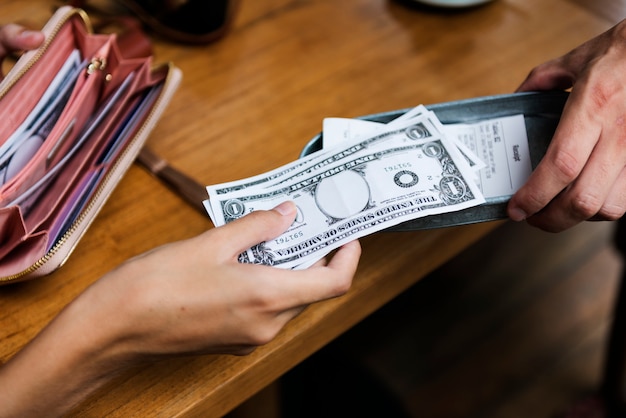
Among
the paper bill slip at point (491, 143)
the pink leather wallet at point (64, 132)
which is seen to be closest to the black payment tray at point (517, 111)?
the paper bill slip at point (491, 143)

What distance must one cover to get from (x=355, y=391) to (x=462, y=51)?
1.85 feet

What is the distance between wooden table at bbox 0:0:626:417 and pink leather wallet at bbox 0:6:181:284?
5cm

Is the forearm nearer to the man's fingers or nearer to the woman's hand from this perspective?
the woman's hand

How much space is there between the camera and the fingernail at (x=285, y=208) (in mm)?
675

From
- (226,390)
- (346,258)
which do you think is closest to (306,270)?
(346,258)

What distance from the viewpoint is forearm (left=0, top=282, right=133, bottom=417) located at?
23.4 inches

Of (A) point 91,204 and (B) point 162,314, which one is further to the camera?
(A) point 91,204

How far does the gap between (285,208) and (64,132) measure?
0.99ft

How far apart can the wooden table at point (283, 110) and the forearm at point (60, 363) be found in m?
0.07

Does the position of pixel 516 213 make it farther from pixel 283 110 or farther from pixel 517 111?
pixel 283 110

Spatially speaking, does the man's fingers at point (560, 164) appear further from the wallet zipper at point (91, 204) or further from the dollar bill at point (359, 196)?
the wallet zipper at point (91, 204)

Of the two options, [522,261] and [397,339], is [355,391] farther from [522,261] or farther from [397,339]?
[522,261]

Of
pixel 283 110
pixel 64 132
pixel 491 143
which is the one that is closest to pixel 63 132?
pixel 64 132

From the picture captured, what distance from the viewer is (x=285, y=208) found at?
0.68 metres
